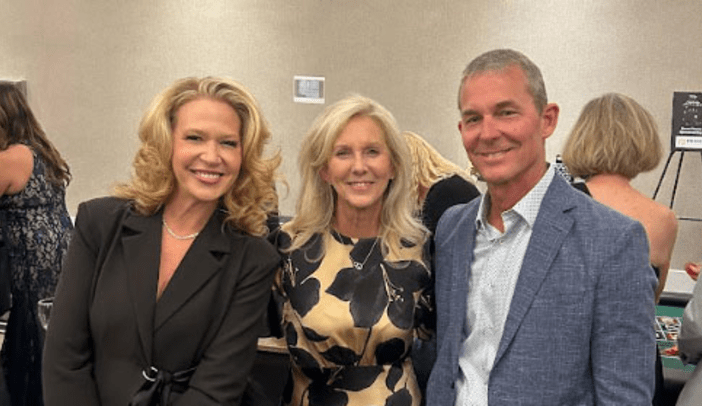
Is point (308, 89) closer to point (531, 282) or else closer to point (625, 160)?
point (625, 160)

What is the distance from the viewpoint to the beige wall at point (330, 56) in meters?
5.28

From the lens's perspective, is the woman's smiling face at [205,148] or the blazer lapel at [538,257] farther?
the woman's smiling face at [205,148]

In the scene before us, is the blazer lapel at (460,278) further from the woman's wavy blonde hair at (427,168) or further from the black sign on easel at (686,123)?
the black sign on easel at (686,123)

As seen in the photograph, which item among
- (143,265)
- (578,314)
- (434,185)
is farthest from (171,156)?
(434,185)

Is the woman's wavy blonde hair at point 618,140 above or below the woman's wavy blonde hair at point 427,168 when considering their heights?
above

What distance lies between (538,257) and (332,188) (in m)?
0.73

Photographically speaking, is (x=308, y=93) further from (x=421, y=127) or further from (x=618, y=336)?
(x=618, y=336)

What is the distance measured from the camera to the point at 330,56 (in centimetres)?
570

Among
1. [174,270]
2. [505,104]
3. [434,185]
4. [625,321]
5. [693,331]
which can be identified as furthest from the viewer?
[434,185]

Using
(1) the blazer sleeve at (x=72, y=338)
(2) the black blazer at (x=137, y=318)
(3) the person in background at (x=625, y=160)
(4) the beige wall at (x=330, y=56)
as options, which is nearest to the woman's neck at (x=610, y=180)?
(3) the person in background at (x=625, y=160)

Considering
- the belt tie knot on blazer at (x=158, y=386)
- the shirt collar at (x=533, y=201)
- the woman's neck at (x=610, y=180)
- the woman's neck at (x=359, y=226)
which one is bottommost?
the belt tie knot on blazer at (x=158, y=386)

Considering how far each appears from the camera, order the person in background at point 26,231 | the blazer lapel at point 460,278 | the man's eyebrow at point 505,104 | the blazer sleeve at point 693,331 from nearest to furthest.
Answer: the man's eyebrow at point 505,104
the blazer lapel at point 460,278
the blazer sleeve at point 693,331
the person in background at point 26,231

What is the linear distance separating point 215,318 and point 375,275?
46 cm

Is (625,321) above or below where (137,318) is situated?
above
